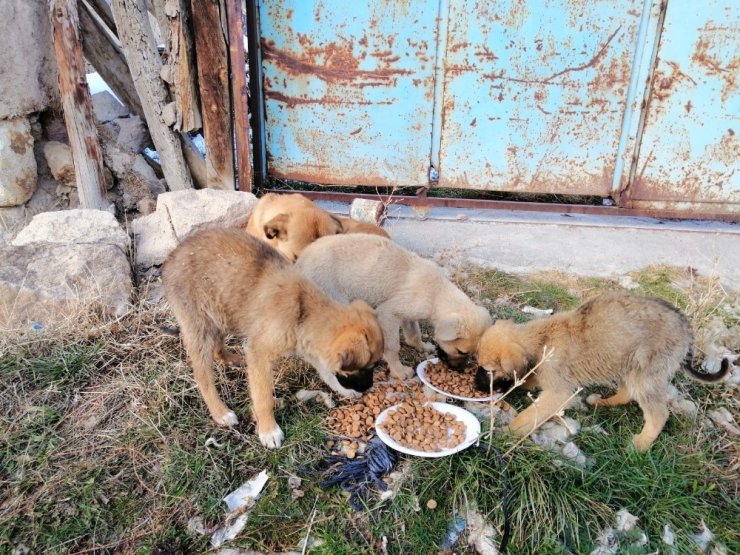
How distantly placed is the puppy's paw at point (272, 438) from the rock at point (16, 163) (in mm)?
4408

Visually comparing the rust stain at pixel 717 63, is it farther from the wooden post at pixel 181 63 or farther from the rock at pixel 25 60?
the rock at pixel 25 60

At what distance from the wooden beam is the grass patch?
153 inches

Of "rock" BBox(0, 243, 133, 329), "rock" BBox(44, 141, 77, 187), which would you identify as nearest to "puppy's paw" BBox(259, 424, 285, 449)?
"rock" BBox(0, 243, 133, 329)

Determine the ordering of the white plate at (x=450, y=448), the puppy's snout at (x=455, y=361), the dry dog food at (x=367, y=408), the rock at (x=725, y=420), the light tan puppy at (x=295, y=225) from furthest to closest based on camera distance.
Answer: the light tan puppy at (x=295, y=225), the puppy's snout at (x=455, y=361), the rock at (x=725, y=420), the dry dog food at (x=367, y=408), the white plate at (x=450, y=448)

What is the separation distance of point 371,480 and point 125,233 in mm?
3425

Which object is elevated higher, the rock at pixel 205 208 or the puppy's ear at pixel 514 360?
the rock at pixel 205 208

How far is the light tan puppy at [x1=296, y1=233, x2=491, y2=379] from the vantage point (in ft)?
14.1

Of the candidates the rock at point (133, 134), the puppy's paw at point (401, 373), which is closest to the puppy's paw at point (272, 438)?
the puppy's paw at point (401, 373)

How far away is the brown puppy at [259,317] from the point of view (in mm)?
3518

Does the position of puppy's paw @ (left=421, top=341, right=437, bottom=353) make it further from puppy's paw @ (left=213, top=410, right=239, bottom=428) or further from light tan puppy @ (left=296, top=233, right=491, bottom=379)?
puppy's paw @ (left=213, top=410, right=239, bottom=428)

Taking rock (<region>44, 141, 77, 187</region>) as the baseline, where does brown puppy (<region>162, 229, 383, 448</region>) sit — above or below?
below

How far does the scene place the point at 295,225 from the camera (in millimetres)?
5066

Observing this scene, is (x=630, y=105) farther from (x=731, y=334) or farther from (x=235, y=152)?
(x=235, y=152)

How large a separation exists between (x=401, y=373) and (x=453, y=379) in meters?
0.42
